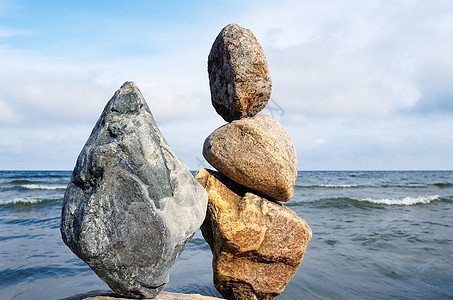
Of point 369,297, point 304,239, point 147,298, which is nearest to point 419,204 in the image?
point 369,297

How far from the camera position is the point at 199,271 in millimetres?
5996

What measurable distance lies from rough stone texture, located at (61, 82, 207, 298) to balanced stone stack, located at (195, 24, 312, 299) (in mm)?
772

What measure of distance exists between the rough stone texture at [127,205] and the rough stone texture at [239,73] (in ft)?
4.10

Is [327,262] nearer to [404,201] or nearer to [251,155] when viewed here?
[251,155]

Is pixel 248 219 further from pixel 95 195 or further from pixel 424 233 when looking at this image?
pixel 424 233

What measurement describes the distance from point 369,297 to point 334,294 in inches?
19.4

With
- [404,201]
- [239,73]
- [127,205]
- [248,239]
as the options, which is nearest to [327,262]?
[248,239]

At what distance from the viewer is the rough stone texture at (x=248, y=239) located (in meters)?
3.78

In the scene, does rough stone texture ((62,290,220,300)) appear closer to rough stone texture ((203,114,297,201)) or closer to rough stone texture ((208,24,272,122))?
rough stone texture ((203,114,297,201))

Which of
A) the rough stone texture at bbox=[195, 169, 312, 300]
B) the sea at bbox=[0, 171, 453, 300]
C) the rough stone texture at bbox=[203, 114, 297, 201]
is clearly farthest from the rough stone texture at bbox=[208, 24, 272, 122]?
the sea at bbox=[0, 171, 453, 300]

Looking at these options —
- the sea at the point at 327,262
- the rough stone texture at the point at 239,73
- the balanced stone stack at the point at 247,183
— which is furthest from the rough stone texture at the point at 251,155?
the sea at the point at 327,262

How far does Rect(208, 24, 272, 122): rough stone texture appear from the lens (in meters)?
3.95

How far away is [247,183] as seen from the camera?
12.8ft

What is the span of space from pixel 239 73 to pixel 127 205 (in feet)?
6.39
